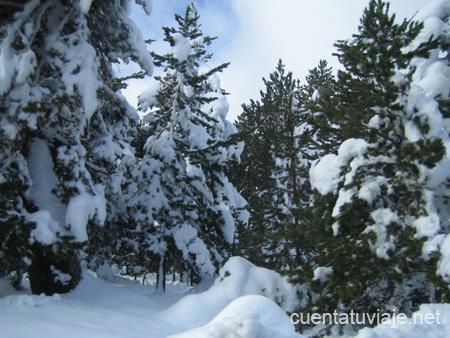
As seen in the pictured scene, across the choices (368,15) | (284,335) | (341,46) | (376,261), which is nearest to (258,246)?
(376,261)

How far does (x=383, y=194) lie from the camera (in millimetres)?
7188

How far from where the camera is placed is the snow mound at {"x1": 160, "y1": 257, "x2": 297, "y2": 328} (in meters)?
7.59

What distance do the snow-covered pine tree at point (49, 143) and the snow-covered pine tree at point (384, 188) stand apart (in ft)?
17.7

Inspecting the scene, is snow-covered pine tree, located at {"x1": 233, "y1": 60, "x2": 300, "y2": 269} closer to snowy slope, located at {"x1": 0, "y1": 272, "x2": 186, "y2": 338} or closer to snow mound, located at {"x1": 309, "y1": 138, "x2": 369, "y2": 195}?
snow mound, located at {"x1": 309, "y1": 138, "x2": 369, "y2": 195}

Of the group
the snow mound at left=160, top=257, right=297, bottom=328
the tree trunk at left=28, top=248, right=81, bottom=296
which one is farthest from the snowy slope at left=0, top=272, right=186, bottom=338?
the snow mound at left=160, top=257, right=297, bottom=328

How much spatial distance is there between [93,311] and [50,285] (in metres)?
1.88

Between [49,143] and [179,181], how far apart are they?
532 cm

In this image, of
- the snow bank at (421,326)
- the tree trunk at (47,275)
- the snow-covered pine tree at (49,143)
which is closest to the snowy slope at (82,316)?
the tree trunk at (47,275)

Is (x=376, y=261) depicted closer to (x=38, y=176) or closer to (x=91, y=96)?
(x=91, y=96)

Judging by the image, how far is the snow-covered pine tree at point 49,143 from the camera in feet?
21.7

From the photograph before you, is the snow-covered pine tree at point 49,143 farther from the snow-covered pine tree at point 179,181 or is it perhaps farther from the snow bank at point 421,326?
the snow bank at point 421,326

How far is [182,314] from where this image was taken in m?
7.06

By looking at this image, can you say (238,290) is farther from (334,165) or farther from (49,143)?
(49,143)

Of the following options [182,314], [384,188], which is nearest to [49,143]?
[182,314]
